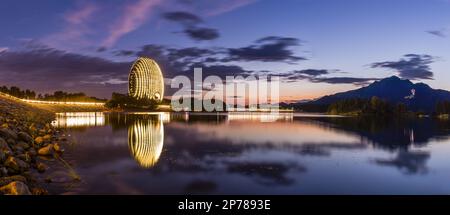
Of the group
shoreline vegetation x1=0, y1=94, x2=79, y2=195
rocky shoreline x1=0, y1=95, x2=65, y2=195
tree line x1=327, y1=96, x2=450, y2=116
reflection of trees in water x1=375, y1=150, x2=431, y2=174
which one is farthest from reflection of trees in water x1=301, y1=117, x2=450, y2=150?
tree line x1=327, y1=96, x2=450, y2=116

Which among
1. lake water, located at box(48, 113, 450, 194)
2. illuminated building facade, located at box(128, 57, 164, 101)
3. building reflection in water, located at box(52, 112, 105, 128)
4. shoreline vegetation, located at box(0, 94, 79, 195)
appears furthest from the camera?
illuminated building facade, located at box(128, 57, 164, 101)

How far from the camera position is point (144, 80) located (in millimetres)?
161000

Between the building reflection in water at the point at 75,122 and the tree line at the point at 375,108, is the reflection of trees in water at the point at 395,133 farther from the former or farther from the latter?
the tree line at the point at 375,108

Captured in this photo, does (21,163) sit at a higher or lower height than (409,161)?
higher

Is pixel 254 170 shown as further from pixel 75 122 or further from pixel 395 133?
pixel 75 122

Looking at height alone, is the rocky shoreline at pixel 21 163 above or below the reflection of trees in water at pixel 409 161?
above

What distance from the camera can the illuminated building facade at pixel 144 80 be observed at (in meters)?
158

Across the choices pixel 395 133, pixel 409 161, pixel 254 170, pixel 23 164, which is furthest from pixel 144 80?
pixel 23 164

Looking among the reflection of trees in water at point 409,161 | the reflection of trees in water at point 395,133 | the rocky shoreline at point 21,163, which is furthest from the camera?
the reflection of trees in water at point 395,133

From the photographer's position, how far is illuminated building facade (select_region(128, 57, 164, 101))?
158 metres

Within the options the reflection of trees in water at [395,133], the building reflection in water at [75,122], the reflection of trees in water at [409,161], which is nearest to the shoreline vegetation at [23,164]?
the reflection of trees in water at [409,161]

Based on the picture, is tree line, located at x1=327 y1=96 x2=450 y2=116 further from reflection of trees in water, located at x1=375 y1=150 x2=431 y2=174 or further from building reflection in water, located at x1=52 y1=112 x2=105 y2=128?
reflection of trees in water, located at x1=375 y1=150 x2=431 y2=174
